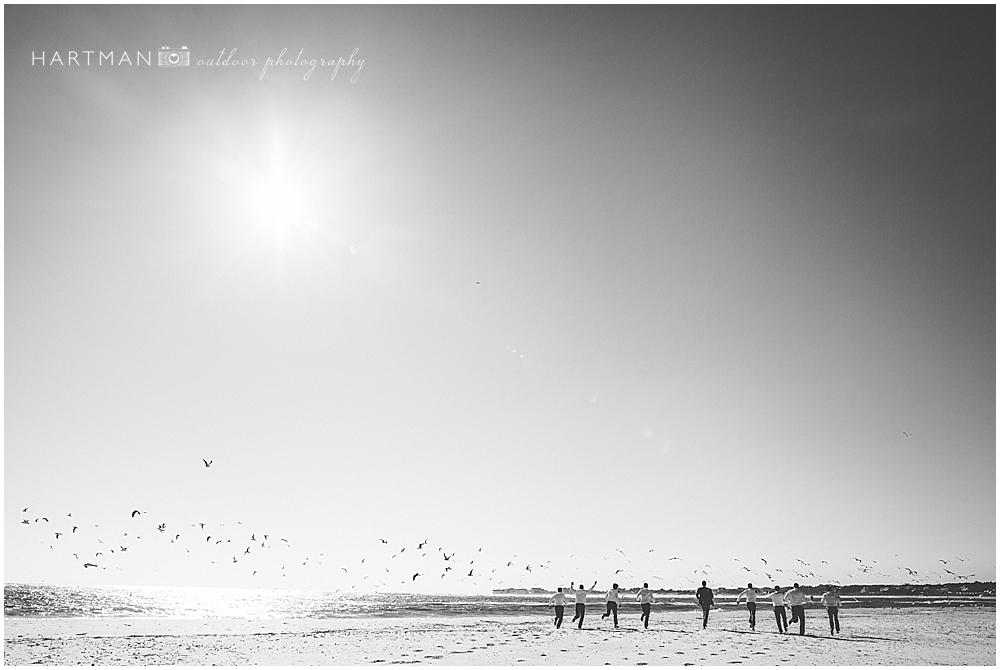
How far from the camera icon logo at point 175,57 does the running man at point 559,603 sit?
1254cm

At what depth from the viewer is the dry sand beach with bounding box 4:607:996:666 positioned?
13.5 m

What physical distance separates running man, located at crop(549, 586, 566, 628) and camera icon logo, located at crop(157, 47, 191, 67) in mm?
12535

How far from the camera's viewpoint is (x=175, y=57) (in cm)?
1381

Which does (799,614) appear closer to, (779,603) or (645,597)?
(779,603)

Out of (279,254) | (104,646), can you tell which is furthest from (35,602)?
(279,254)

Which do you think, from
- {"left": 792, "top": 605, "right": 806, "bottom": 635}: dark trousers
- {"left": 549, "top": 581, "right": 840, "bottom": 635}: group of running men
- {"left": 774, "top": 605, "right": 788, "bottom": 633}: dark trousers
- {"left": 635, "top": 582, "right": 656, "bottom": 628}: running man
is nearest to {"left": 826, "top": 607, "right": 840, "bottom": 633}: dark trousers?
{"left": 549, "top": 581, "right": 840, "bottom": 635}: group of running men

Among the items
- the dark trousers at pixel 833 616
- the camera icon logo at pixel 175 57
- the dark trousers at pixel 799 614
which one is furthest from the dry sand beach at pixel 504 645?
the camera icon logo at pixel 175 57

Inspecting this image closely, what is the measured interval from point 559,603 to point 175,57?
41.8 feet

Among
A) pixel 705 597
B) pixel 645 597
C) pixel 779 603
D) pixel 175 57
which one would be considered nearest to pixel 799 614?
pixel 779 603

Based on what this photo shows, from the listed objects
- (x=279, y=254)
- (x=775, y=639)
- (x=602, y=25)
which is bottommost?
(x=775, y=639)

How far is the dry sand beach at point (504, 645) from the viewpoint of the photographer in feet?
44.4

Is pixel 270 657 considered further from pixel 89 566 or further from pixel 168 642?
pixel 89 566

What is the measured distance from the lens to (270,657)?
46.4ft

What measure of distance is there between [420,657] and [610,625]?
21.9ft
